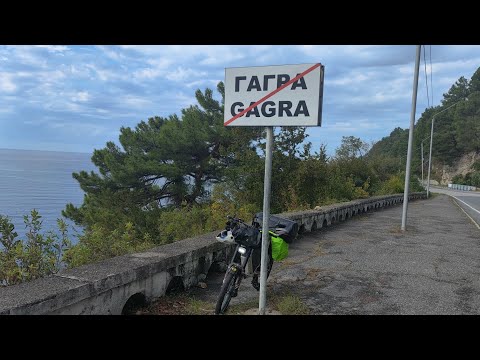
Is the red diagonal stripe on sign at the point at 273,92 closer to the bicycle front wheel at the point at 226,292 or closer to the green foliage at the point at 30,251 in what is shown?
the bicycle front wheel at the point at 226,292

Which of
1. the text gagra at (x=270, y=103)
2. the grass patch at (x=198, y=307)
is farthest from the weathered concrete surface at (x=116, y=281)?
the text gagra at (x=270, y=103)

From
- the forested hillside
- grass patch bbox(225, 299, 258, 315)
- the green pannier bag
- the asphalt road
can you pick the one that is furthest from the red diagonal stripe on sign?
the forested hillside

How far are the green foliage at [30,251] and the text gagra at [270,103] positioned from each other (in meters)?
2.96

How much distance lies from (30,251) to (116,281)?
1.73 metres

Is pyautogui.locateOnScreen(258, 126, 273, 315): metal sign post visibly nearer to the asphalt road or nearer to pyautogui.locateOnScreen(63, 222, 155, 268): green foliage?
pyautogui.locateOnScreen(63, 222, 155, 268): green foliage

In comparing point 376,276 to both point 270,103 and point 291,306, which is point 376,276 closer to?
point 291,306

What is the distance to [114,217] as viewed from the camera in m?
23.6

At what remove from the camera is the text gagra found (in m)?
3.65

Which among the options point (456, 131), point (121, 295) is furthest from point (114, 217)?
point (456, 131)

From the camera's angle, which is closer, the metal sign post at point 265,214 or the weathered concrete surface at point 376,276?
the metal sign post at point 265,214

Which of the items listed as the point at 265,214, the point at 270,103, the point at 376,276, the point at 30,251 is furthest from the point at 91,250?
the point at 376,276

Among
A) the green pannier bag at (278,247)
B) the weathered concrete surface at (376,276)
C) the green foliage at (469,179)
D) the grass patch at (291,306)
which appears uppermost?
the green pannier bag at (278,247)

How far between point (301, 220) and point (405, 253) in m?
2.40

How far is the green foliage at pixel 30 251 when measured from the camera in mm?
4508
